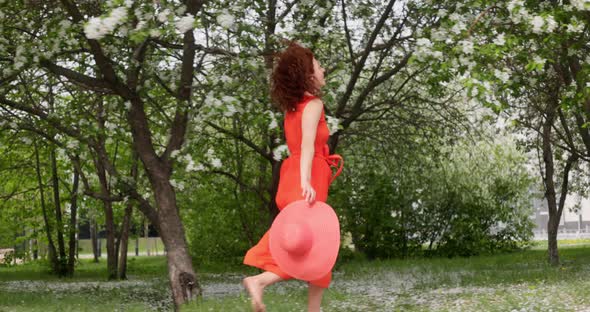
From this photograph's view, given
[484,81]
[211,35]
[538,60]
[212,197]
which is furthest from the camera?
[212,197]

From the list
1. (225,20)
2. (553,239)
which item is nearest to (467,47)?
(225,20)

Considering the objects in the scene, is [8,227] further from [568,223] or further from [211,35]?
[568,223]

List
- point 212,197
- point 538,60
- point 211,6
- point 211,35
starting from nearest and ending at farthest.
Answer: point 538,60 < point 211,6 < point 211,35 < point 212,197

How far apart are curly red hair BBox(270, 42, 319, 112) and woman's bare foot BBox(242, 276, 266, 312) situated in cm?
121

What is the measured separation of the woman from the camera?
518cm

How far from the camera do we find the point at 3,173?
78.9 ft

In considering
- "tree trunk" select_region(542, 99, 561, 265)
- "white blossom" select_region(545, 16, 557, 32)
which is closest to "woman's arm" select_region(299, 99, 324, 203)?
"white blossom" select_region(545, 16, 557, 32)

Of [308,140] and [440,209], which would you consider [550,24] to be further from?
[440,209]

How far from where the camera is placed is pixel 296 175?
532cm

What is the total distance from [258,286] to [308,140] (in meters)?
1.02

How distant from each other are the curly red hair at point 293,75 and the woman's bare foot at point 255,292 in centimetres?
121

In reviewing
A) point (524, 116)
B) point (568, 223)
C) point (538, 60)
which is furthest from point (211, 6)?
point (568, 223)

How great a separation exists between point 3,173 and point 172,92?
15.1 m

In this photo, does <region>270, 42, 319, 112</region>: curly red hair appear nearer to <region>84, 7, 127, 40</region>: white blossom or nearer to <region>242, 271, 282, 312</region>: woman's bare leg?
<region>242, 271, 282, 312</region>: woman's bare leg
